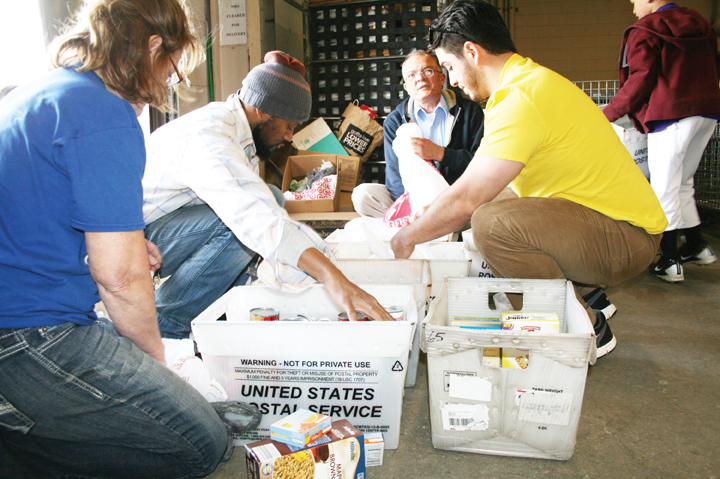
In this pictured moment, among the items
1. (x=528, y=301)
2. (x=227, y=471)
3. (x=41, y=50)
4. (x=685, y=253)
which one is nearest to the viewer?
(x=227, y=471)

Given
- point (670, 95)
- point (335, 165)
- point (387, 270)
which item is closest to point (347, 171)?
point (335, 165)

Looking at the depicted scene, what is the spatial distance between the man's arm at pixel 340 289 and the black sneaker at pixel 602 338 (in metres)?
0.84

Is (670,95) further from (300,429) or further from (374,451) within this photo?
(300,429)

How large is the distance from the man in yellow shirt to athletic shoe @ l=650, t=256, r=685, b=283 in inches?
49.2

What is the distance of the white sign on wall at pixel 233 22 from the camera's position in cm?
346

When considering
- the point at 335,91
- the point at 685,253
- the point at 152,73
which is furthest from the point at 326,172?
the point at 152,73

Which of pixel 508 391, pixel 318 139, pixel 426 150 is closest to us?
pixel 508 391

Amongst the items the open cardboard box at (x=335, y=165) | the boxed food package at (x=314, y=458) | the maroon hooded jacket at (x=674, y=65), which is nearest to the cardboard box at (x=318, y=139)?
the open cardboard box at (x=335, y=165)

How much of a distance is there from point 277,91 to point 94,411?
109 cm

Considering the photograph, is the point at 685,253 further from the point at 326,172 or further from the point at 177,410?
the point at 177,410

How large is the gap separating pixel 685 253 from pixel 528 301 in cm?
205

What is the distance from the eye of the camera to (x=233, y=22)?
348 cm

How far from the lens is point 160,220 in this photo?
5.35 feet

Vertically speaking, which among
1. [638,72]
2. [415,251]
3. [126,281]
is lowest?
[415,251]
